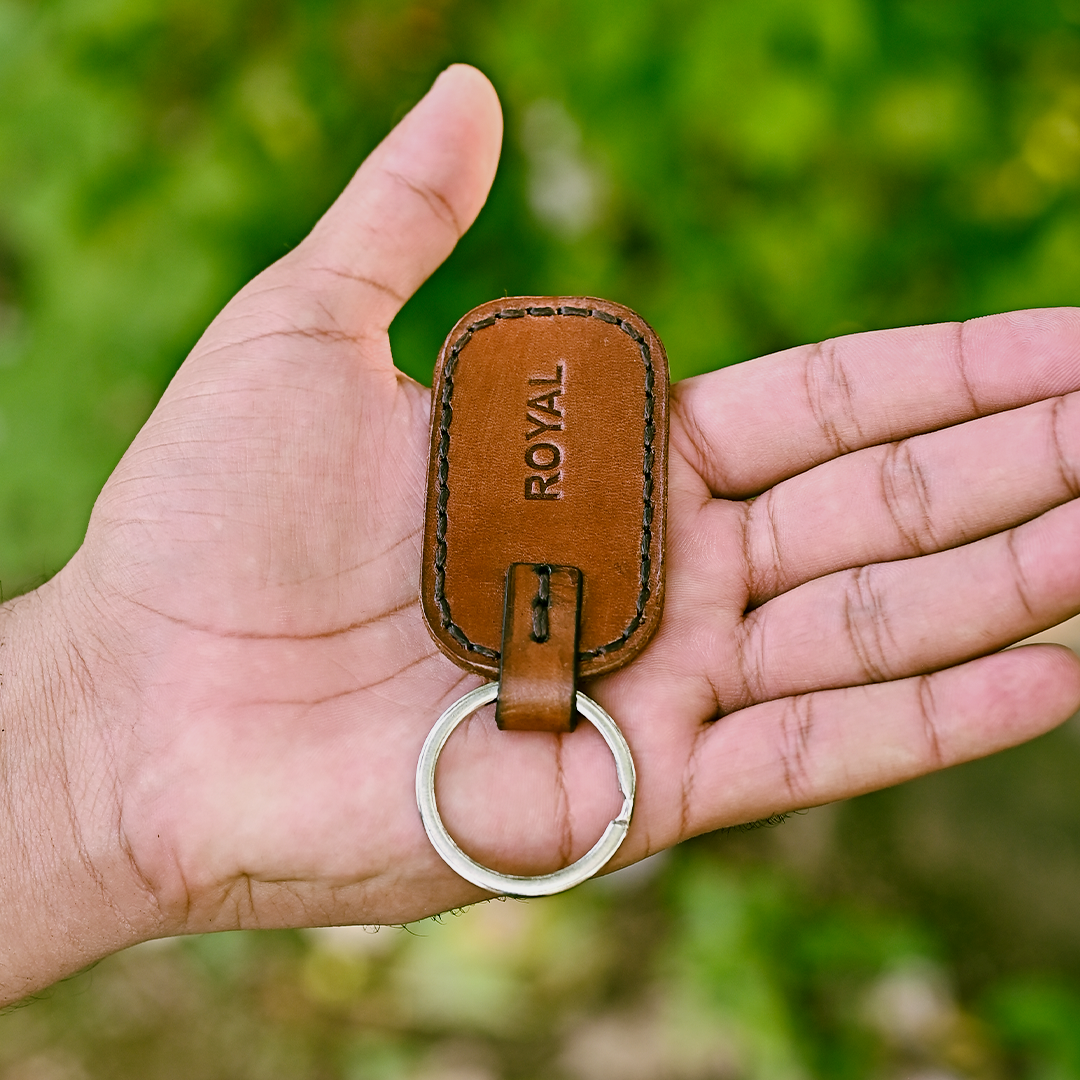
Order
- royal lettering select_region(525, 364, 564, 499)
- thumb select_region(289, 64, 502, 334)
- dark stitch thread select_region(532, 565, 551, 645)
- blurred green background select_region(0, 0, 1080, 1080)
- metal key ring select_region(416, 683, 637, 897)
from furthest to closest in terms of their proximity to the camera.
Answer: blurred green background select_region(0, 0, 1080, 1080) < thumb select_region(289, 64, 502, 334) < royal lettering select_region(525, 364, 564, 499) < dark stitch thread select_region(532, 565, 551, 645) < metal key ring select_region(416, 683, 637, 897)

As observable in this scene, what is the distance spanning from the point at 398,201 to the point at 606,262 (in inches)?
27.7

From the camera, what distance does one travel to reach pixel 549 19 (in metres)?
2.42

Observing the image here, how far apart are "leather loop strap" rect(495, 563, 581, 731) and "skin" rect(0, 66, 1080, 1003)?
0.10m

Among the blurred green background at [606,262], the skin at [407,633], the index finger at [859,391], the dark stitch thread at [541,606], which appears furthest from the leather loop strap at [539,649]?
the blurred green background at [606,262]

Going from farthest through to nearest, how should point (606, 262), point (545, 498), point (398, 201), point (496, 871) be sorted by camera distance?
1. point (606, 262)
2. point (398, 201)
3. point (545, 498)
4. point (496, 871)

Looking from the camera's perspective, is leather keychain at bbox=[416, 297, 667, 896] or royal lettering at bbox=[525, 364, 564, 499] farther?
royal lettering at bbox=[525, 364, 564, 499]

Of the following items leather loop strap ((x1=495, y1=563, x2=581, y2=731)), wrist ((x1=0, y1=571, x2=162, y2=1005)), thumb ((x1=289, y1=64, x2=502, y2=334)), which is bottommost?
wrist ((x1=0, y1=571, x2=162, y2=1005))

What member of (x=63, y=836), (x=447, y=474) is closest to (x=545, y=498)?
(x=447, y=474)

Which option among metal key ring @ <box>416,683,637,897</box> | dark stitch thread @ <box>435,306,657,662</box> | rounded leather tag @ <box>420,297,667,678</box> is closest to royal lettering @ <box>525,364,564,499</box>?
rounded leather tag @ <box>420,297,667,678</box>

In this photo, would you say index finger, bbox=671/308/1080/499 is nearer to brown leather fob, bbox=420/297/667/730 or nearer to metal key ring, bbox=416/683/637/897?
brown leather fob, bbox=420/297/667/730

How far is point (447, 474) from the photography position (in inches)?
79.9

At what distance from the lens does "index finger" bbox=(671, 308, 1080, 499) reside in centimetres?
194

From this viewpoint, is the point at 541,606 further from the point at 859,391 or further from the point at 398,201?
the point at 398,201

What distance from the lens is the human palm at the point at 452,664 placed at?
178 centimetres
